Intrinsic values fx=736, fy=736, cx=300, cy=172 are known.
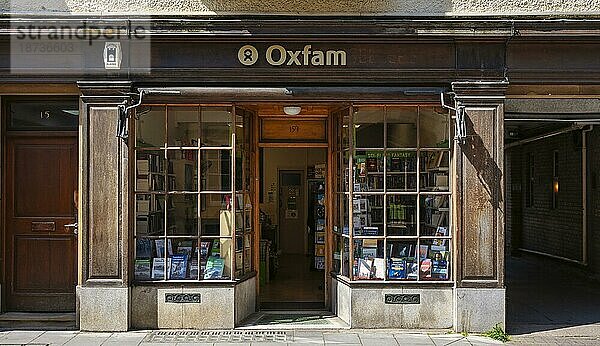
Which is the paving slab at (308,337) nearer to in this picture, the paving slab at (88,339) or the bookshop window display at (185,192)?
the bookshop window display at (185,192)

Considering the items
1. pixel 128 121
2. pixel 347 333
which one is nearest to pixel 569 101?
pixel 347 333

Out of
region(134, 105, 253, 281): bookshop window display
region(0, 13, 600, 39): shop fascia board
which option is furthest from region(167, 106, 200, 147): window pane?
region(0, 13, 600, 39): shop fascia board

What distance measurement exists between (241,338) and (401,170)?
10.3 ft

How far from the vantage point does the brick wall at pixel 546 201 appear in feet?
56.3

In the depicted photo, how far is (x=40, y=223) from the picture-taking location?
1055 centimetres

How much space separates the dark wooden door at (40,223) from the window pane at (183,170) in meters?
1.52

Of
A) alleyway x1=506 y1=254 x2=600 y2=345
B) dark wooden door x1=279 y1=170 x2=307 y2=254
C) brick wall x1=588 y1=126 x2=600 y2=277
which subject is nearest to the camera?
alleyway x1=506 y1=254 x2=600 y2=345

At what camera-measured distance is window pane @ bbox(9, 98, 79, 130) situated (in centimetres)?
1057

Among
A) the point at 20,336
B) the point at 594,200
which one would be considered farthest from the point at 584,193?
the point at 20,336

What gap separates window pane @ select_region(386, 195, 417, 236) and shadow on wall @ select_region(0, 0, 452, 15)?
8.26 ft

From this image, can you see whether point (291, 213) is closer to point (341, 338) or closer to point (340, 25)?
point (341, 338)

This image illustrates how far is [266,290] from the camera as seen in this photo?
1270 centimetres

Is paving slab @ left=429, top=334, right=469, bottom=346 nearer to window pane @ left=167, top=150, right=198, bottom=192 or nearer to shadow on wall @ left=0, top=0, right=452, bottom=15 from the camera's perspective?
window pane @ left=167, top=150, right=198, bottom=192

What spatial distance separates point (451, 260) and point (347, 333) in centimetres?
171
